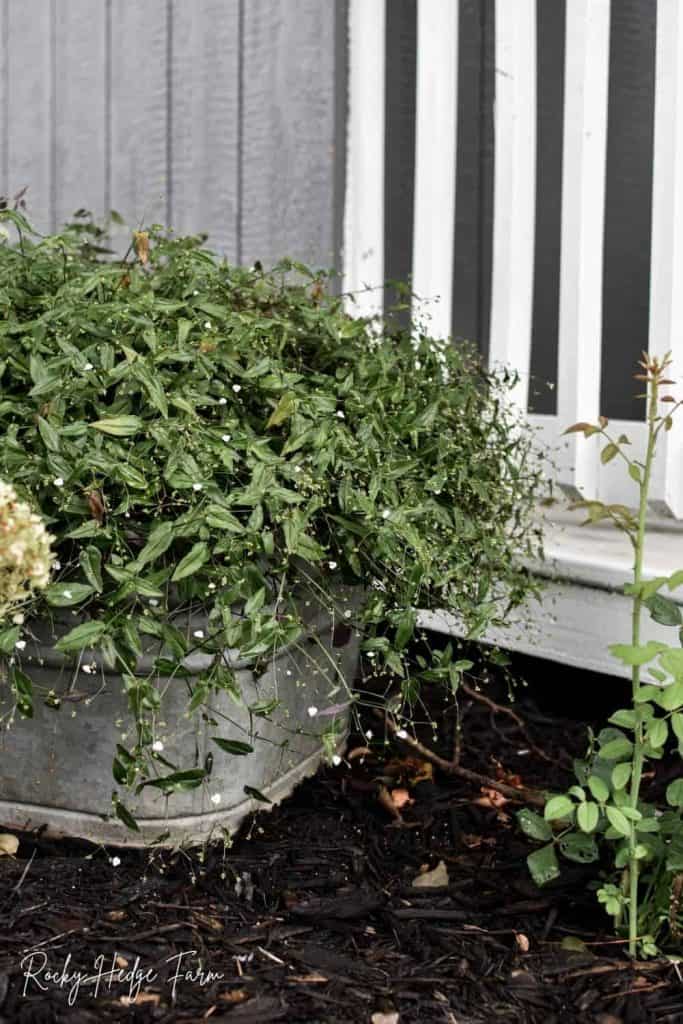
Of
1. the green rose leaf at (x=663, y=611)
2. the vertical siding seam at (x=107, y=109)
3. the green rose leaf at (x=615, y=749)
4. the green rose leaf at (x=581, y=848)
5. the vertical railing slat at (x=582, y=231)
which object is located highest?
the vertical siding seam at (x=107, y=109)

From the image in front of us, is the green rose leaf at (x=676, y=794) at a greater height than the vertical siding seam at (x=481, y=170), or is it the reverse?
the vertical siding seam at (x=481, y=170)

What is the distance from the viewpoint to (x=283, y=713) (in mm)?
1607

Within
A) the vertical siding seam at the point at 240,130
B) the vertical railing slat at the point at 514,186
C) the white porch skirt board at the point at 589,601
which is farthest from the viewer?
the vertical siding seam at the point at 240,130

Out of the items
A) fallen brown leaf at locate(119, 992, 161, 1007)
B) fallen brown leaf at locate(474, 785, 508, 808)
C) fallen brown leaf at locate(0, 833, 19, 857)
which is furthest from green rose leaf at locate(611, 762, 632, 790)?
fallen brown leaf at locate(0, 833, 19, 857)

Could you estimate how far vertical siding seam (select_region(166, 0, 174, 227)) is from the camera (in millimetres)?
2781

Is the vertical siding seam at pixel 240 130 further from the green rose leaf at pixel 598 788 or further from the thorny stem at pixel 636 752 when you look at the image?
the green rose leaf at pixel 598 788

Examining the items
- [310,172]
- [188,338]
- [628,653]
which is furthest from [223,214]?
A: [628,653]

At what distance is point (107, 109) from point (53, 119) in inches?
11.5

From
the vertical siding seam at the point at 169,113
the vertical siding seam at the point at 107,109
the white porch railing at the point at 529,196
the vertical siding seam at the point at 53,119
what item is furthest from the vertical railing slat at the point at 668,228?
the vertical siding seam at the point at 53,119

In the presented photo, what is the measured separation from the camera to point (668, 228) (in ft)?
6.32

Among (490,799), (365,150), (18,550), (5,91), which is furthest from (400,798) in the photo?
(5,91)

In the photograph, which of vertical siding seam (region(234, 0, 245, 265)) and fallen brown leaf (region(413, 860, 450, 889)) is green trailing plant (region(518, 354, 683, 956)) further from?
vertical siding seam (region(234, 0, 245, 265))

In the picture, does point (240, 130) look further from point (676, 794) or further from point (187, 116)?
point (676, 794)

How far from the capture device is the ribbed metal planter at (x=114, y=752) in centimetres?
147
